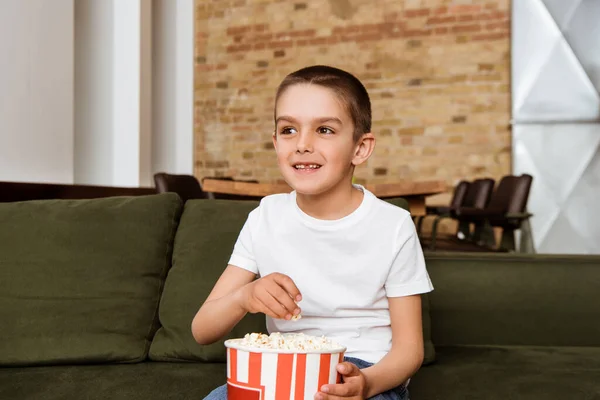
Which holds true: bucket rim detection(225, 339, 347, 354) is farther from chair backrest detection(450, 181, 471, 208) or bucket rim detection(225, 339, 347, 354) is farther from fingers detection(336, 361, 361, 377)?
chair backrest detection(450, 181, 471, 208)

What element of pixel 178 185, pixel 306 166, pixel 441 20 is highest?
pixel 441 20

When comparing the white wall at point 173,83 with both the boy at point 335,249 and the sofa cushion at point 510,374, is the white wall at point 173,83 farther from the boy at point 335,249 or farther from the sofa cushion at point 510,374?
the boy at point 335,249

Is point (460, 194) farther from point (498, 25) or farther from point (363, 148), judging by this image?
point (363, 148)

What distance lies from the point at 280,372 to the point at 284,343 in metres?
0.05

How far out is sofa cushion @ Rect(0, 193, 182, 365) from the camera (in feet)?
4.94

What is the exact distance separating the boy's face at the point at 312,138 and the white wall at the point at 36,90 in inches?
96.3

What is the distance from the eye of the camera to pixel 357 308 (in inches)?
44.3

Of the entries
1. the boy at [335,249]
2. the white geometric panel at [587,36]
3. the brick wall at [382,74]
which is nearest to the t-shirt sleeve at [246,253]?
the boy at [335,249]

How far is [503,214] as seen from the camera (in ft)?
13.0

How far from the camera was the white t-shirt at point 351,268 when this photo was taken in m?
1.12

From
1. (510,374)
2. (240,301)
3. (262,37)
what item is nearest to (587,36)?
(262,37)

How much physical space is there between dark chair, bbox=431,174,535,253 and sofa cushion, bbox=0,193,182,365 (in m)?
2.38

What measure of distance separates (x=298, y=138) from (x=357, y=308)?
0.29m

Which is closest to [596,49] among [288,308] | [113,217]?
[113,217]
